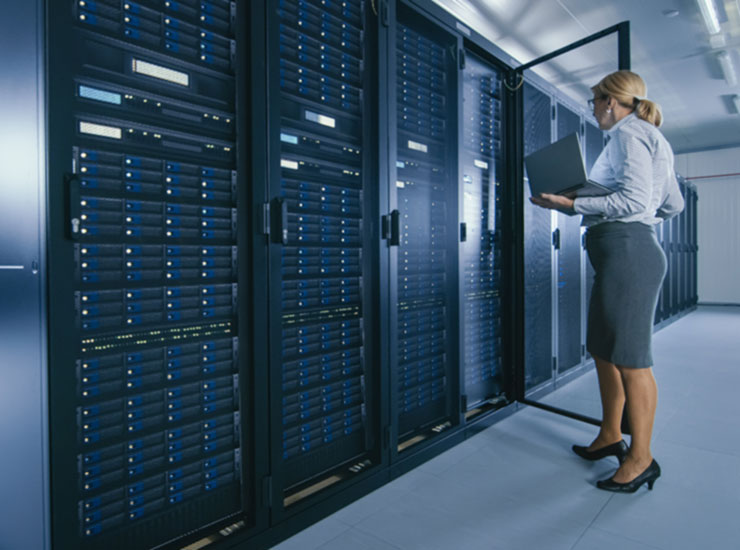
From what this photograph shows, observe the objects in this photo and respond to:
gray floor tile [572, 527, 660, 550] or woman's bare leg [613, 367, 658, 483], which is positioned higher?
woman's bare leg [613, 367, 658, 483]

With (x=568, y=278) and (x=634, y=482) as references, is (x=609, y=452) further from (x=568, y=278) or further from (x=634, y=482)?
(x=568, y=278)

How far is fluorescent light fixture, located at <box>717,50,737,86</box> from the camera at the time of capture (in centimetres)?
456

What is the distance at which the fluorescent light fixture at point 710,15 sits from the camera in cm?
353

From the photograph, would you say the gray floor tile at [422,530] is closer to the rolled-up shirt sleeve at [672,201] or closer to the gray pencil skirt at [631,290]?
the gray pencil skirt at [631,290]

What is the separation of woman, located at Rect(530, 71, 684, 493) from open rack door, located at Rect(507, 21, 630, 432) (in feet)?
1.68

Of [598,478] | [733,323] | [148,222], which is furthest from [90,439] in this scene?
[733,323]

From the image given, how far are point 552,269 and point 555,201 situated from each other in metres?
1.28

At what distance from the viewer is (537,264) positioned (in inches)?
113

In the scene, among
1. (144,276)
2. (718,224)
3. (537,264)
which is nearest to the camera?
(144,276)

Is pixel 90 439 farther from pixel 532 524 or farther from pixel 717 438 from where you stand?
pixel 717 438

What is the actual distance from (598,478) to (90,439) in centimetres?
180

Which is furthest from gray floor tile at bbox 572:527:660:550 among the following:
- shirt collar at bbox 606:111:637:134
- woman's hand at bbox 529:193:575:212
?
shirt collar at bbox 606:111:637:134

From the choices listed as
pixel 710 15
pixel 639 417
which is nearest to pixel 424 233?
pixel 639 417

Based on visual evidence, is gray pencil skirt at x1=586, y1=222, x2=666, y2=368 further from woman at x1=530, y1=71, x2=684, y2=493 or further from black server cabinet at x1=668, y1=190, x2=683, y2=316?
black server cabinet at x1=668, y1=190, x2=683, y2=316
